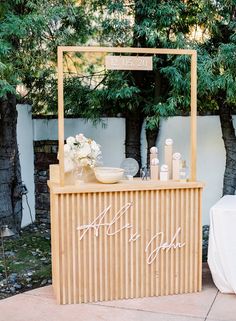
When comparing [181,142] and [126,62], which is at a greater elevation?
[126,62]

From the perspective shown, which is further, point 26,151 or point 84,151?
point 26,151

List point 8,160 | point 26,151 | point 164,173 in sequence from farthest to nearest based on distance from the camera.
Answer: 1. point 26,151
2. point 8,160
3. point 164,173

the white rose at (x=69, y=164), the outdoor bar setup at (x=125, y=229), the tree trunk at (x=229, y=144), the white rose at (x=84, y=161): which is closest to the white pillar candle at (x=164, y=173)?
the outdoor bar setup at (x=125, y=229)

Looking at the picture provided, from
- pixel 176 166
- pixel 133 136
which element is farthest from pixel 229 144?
pixel 176 166

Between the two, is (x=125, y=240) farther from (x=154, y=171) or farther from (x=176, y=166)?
(x=176, y=166)

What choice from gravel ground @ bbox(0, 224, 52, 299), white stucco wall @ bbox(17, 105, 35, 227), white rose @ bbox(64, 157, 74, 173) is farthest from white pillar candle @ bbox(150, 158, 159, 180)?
white stucco wall @ bbox(17, 105, 35, 227)

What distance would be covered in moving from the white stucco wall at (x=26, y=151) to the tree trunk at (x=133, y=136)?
1.23 metres

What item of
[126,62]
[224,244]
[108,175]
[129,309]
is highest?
[126,62]

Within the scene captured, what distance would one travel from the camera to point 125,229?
372cm

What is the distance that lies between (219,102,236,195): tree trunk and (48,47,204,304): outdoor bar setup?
6.32 feet

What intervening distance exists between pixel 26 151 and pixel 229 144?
2.45 metres

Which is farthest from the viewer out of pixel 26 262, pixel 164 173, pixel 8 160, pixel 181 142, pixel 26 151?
pixel 26 151

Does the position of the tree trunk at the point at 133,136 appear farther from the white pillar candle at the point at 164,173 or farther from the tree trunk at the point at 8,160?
the white pillar candle at the point at 164,173

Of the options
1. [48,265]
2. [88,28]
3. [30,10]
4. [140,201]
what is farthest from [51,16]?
[48,265]
